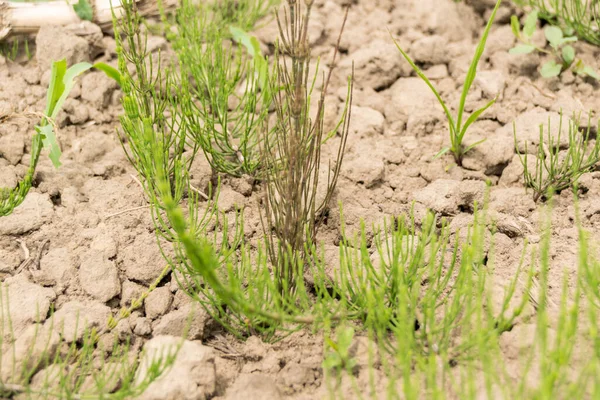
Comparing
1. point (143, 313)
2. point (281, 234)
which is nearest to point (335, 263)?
point (281, 234)

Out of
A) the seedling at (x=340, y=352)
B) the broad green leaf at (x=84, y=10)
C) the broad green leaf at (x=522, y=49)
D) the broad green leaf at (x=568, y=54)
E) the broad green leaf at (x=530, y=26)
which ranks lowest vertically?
the seedling at (x=340, y=352)

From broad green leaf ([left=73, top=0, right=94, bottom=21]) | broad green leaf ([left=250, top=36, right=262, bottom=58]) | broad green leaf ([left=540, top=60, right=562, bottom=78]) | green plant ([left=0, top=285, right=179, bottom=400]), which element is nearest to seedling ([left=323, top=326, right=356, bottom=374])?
green plant ([left=0, top=285, right=179, bottom=400])

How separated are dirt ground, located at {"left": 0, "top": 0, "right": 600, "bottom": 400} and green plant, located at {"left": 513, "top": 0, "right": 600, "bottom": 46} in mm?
88

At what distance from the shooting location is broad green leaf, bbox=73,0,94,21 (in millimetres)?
3135

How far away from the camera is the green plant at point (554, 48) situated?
293cm

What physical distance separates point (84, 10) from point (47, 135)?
3.08ft

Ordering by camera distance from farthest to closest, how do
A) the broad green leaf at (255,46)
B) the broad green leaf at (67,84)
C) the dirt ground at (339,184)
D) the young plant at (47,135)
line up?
the broad green leaf at (255,46) → the broad green leaf at (67,84) → the young plant at (47,135) → the dirt ground at (339,184)

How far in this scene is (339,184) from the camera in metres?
2.56

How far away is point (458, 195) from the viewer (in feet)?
8.03

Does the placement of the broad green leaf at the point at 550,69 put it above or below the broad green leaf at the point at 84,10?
below

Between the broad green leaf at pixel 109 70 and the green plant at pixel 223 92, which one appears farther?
the broad green leaf at pixel 109 70

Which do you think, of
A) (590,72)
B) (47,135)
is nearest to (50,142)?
(47,135)

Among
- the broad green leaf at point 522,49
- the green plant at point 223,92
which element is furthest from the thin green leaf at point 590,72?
the green plant at point 223,92

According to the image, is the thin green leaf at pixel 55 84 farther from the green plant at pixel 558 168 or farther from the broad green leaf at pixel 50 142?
the green plant at pixel 558 168
